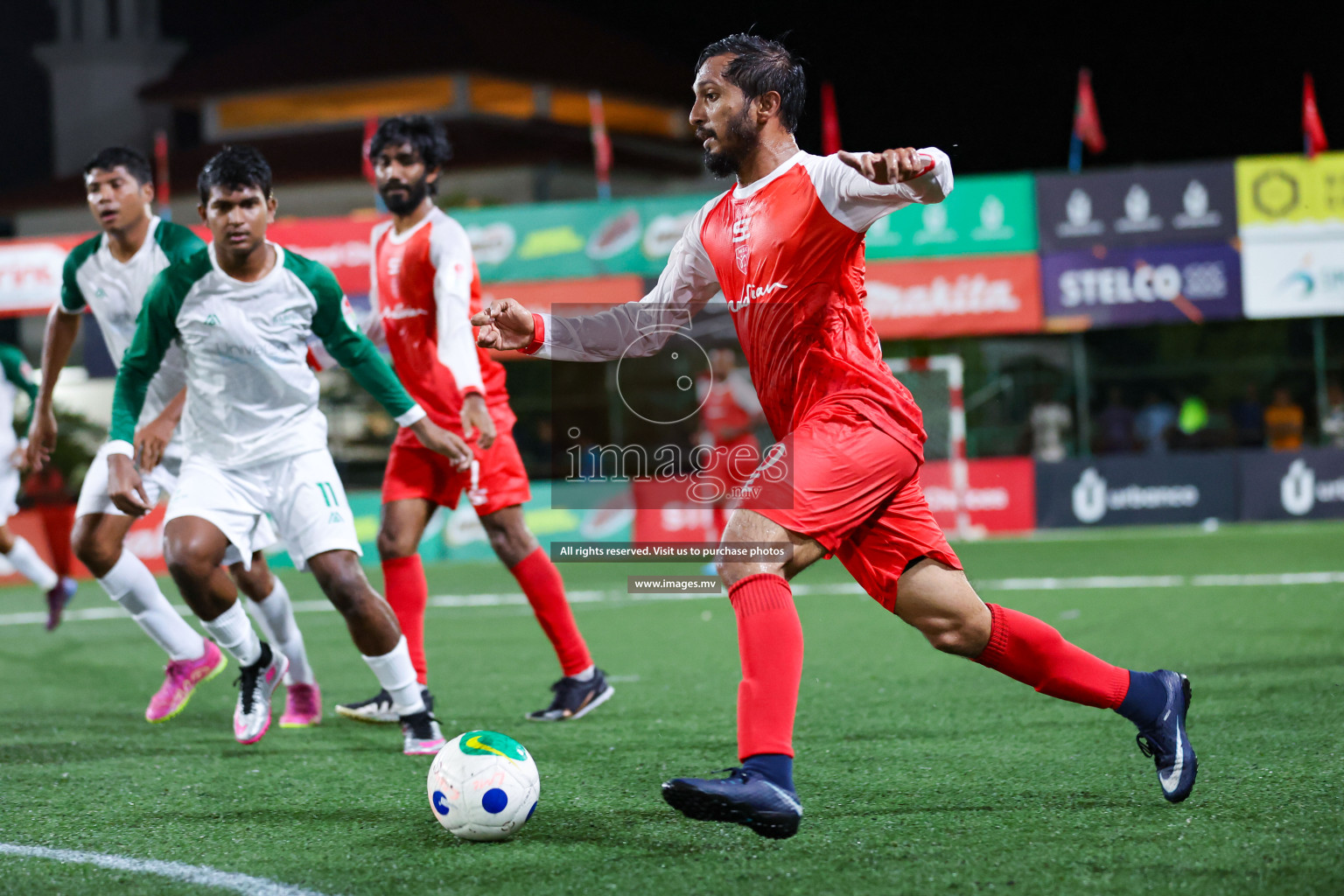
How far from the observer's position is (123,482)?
4934 millimetres

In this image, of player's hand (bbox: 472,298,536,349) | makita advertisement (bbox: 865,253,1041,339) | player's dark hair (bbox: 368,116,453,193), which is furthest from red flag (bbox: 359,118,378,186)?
makita advertisement (bbox: 865,253,1041,339)

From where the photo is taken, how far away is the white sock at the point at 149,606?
609 cm

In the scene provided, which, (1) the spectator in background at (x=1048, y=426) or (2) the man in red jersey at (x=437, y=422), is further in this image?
(1) the spectator in background at (x=1048, y=426)

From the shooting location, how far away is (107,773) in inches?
196

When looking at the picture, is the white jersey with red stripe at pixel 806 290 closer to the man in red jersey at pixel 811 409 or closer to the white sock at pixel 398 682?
the man in red jersey at pixel 811 409

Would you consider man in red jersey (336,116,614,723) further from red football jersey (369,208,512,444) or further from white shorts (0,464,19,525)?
white shorts (0,464,19,525)

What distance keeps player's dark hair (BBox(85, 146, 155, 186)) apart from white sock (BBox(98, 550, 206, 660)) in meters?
1.67

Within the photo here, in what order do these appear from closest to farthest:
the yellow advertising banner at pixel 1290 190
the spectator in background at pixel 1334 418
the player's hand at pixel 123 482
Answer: the player's hand at pixel 123 482 → the yellow advertising banner at pixel 1290 190 → the spectator in background at pixel 1334 418

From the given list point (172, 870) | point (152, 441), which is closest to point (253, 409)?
point (152, 441)

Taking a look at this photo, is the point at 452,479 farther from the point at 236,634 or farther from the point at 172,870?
the point at 172,870

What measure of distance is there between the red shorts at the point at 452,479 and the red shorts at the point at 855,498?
8.02 feet

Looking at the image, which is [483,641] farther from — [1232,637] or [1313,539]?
[1313,539]

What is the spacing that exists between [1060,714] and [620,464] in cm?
1253

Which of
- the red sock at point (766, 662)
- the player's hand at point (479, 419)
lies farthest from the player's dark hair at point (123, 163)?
the red sock at point (766, 662)
